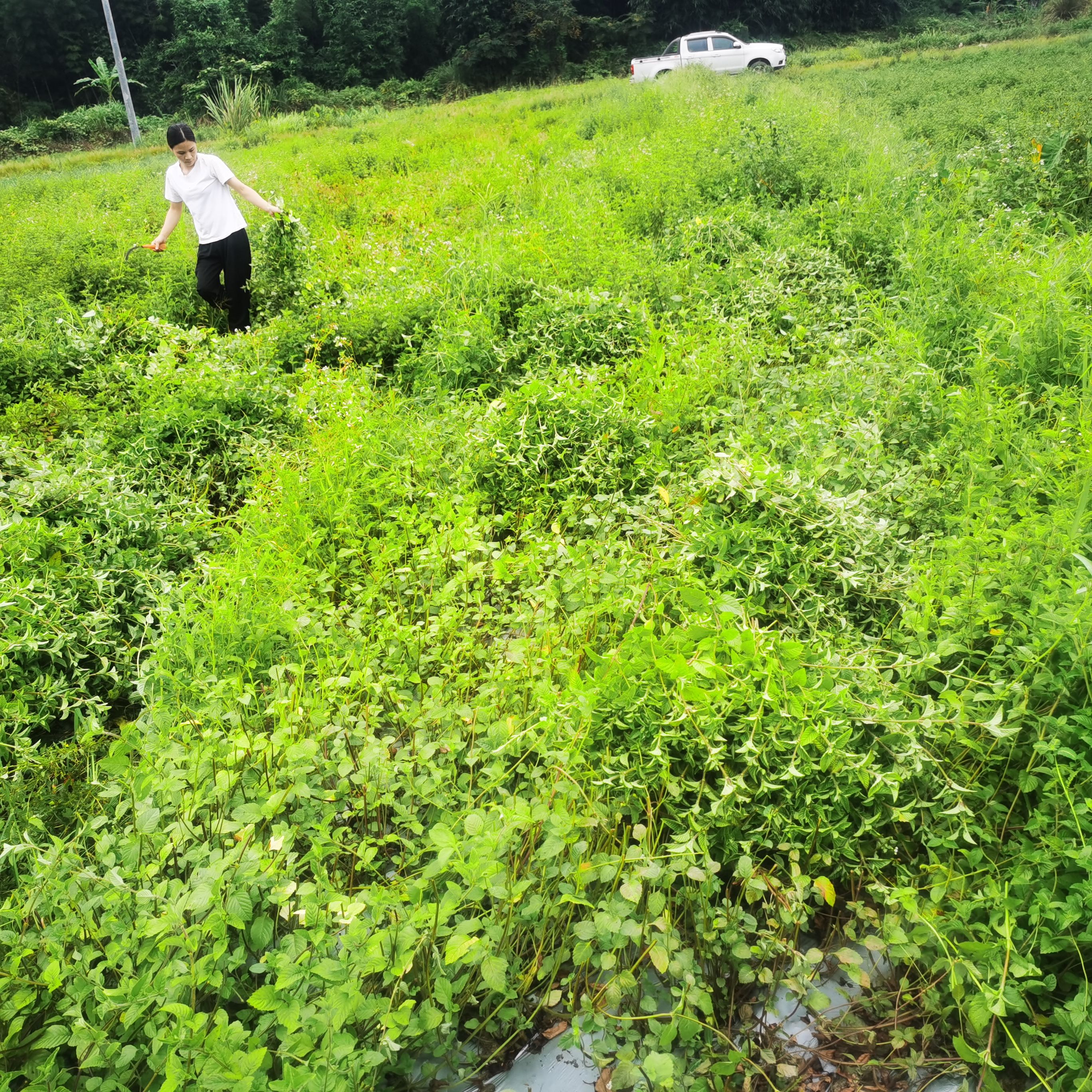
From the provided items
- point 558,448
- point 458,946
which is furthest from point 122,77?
point 458,946

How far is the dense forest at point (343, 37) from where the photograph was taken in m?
35.4

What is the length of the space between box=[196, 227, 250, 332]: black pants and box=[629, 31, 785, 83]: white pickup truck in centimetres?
1970

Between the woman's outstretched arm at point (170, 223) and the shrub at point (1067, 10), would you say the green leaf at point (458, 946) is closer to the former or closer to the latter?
the woman's outstretched arm at point (170, 223)

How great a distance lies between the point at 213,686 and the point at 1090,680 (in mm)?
2788

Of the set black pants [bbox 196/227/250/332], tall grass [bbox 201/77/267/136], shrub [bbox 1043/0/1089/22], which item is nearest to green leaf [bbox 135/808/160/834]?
black pants [bbox 196/227/250/332]

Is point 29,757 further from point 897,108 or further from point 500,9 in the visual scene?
point 500,9

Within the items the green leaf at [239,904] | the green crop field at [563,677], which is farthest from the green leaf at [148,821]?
the green leaf at [239,904]

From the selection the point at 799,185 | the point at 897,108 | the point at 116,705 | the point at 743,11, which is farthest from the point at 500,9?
the point at 116,705

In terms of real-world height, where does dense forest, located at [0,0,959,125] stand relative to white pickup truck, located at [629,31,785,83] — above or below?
above

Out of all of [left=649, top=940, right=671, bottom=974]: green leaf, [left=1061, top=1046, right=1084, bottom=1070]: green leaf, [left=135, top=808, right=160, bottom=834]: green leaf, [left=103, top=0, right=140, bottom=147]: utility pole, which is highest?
[left=103, top=0, right=140, bottom=147]: utility pole

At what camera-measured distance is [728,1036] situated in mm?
1930

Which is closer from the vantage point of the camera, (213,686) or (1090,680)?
(1090,680)

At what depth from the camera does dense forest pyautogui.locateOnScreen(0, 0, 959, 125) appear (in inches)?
1395

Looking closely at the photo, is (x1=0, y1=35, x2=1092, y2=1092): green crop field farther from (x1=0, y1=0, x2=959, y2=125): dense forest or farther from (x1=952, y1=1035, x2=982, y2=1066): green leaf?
(x1=0, y1=0, x2=959, y2=125): dense forest
